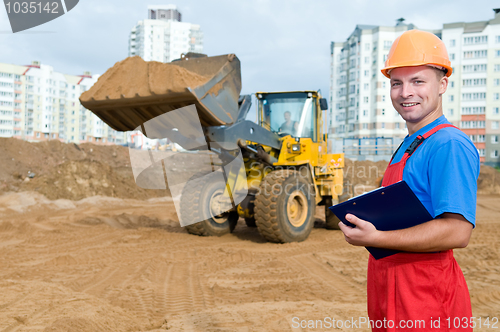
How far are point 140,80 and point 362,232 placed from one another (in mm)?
5141

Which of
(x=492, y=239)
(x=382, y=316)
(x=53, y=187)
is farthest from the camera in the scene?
(x=53, y=187)

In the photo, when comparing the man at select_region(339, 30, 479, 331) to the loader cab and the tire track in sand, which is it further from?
the loader cab

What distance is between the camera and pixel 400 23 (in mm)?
59219

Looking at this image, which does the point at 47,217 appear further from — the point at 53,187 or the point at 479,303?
the point at 479,303

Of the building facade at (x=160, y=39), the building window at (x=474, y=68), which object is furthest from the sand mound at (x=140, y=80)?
the building facade at (x=160, y=39)

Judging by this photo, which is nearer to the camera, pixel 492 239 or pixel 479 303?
pixel 479 303

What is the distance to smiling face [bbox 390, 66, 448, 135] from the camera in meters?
1.57

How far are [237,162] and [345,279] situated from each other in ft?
11.1

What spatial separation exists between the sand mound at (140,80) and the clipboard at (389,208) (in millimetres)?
4471

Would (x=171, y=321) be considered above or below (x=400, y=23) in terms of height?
below

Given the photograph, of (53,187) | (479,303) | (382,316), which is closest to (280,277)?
(479,303)

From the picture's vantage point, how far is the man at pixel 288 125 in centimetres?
872

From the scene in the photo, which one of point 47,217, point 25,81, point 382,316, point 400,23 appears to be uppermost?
point 400,23

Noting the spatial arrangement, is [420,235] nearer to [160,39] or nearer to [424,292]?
[424,292]
